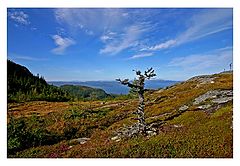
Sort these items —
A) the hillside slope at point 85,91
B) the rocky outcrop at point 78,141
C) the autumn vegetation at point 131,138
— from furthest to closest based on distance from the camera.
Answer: the hillside slope at point 85,91
the rocky outcrop at point 78,141
the autumn vegetation at point 131,138

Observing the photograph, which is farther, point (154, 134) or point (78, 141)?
point (78, 141)

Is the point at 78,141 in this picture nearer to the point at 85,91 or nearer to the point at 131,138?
the point at 131,138

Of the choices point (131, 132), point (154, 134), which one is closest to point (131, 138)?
point (131, 132)

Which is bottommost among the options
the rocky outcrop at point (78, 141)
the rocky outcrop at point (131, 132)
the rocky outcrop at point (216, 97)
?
the rocky outcrop at point (78, 141)

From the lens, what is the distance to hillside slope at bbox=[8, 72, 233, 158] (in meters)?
7.03

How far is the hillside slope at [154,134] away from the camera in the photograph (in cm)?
703

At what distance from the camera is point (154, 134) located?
7629 millimetres

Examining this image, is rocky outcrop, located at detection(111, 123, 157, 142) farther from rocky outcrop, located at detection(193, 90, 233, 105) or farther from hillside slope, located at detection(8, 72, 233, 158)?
rocky outcrop, located at detection(193, 90, 233, 105)

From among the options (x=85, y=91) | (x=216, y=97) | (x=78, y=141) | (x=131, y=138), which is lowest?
(x=78, y=141)

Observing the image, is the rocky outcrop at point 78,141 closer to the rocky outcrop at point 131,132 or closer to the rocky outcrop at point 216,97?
the rocky outcrop at point 131,132

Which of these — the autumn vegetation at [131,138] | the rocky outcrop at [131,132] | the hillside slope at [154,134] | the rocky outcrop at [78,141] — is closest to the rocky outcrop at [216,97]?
the hillside slope at [154,134]

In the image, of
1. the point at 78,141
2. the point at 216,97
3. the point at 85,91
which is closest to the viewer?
the point at 78,141

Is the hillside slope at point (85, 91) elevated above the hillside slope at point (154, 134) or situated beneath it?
elevated above
